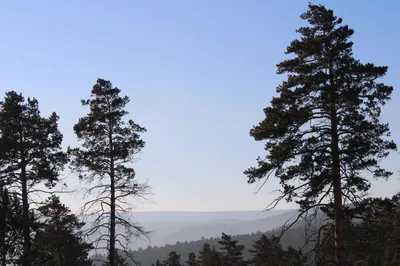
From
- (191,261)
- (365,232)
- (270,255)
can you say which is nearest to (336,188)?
(365,232)

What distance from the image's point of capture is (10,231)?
29391 mm

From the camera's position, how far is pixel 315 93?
18359 mm

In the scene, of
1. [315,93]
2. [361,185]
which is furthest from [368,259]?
[315,93]

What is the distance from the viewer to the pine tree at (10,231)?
28.7m

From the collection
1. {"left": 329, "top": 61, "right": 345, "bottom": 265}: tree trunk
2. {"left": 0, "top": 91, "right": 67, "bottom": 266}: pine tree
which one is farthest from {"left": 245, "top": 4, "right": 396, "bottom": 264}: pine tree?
{"left": 0, "top": 91, "right": 67, "bottom": 266}: pine tree

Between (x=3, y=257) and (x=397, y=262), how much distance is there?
2280 cm

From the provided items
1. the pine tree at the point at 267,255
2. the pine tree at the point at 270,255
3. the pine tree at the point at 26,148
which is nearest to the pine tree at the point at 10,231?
the pine tree at the point at 26,148

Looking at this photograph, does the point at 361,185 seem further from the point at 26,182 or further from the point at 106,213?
the point at 26,182

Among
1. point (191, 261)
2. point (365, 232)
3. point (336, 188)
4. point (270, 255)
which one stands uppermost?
point (336, 188)

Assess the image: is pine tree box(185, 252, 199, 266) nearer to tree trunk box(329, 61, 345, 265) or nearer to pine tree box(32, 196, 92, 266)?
pine tree box(32, 196, 92, 266)

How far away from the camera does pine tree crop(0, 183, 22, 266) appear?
94.1 ft

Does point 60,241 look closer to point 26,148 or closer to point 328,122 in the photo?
point 26,148

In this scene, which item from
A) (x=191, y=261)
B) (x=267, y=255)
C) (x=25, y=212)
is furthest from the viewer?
(x=191, y=261)

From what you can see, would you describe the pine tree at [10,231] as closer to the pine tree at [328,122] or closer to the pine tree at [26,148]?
the pine tree at [26,148]
